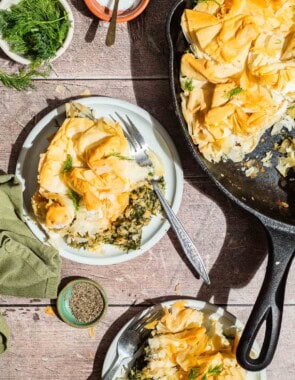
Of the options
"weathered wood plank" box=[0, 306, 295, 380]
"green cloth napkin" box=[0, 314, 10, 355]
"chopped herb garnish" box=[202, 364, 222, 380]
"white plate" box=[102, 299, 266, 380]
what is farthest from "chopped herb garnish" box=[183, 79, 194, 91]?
"green cloth napkin" box=[0, 314, 10, 355]

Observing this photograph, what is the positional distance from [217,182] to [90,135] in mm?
515

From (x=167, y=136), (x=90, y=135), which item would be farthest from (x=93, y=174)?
(x=167, y=136)

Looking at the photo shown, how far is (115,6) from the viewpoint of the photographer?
2424mm

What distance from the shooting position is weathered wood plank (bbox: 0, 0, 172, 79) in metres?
2.62

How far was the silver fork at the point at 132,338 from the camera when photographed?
2637 mm

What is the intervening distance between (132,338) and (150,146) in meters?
0.82

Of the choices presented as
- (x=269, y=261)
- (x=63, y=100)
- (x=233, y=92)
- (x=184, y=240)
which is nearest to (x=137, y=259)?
(x=184, y=240)

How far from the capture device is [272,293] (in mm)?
2375

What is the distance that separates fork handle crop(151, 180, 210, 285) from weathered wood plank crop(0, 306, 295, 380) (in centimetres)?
27

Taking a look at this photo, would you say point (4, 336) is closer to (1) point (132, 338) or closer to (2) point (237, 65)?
(1) point (132, 338)

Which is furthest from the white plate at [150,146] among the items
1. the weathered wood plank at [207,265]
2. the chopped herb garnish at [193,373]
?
the chopped herb garnish at [193,373]

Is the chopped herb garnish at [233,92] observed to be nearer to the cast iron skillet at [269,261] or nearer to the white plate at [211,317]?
the cast iron skillet at [269,261]

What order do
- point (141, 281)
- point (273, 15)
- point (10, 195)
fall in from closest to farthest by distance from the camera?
1. point (273, 15)
2. point (10, 195)
3. point (141, 281)

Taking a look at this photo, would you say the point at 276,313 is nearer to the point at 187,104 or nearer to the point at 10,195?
the point at 187,104
